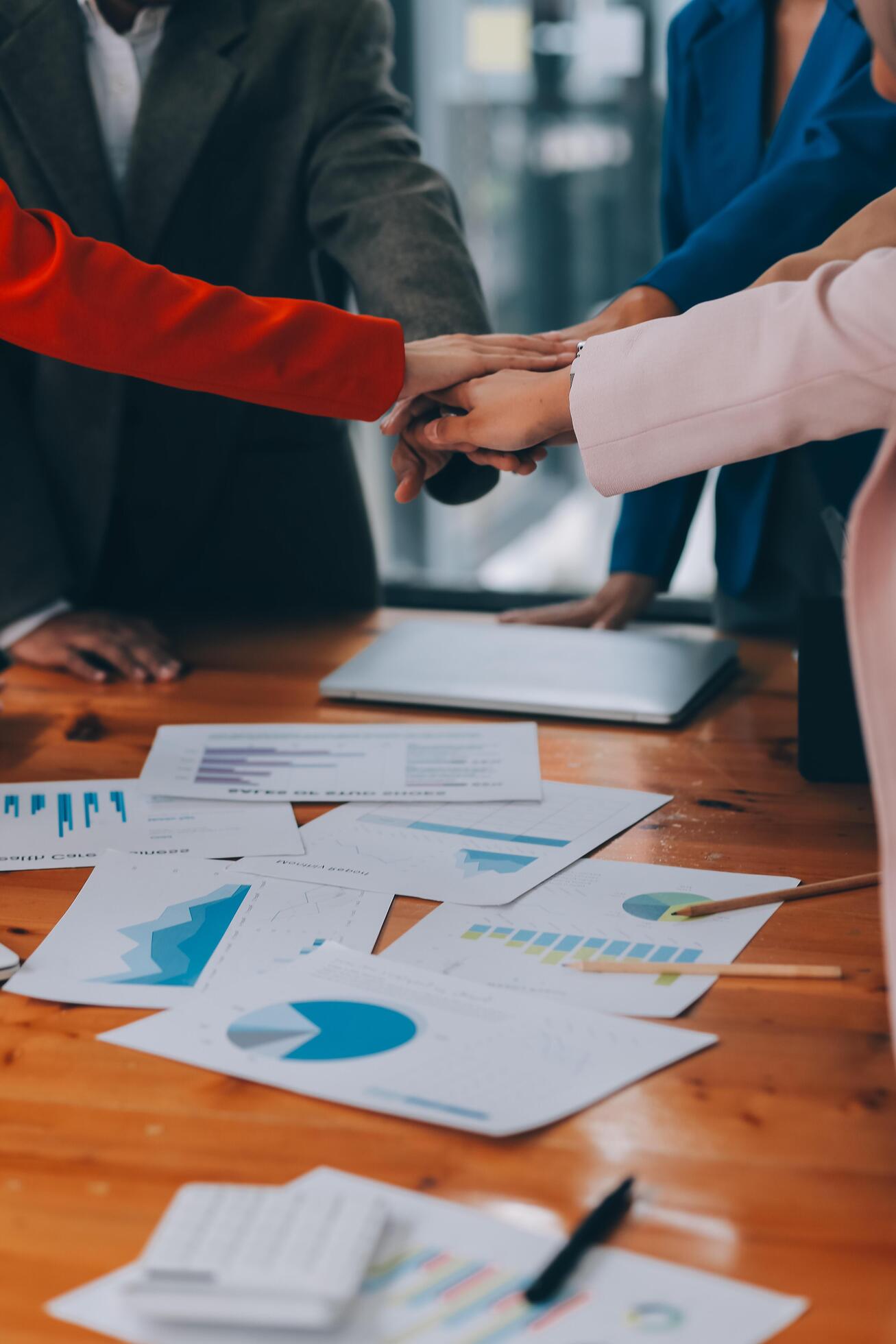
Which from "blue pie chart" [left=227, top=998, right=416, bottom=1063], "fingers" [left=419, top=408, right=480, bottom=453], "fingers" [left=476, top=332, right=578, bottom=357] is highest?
"fingers" [left=476, top=332, right=578, bottom=357]

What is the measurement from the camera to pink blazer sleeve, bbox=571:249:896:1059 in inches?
24.7

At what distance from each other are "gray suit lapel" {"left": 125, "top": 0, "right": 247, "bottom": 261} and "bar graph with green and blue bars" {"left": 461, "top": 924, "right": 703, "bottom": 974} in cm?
100

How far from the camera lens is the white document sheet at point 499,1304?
20.1 inches

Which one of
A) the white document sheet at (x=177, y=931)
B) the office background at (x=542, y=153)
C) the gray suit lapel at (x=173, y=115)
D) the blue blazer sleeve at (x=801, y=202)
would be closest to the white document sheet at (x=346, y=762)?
the white document sheet at (x=177, y=931)

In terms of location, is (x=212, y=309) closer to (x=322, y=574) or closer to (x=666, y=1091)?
(x=322, y=574)

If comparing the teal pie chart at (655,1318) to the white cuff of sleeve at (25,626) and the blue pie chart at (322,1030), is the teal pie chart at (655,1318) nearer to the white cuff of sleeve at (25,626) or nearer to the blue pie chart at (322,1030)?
the blue pie chart at (322,1030)

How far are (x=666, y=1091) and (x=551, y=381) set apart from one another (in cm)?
71

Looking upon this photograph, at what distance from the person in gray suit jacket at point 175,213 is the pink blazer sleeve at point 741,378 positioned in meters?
0.48

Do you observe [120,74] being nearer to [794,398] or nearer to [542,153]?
[794,398]

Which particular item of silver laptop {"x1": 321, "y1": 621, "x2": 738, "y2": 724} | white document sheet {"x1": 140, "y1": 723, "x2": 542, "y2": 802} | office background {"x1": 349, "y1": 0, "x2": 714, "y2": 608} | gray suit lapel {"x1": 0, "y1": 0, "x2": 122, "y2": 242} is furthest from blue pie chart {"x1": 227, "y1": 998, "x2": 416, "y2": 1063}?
office background {"x1": 349, "y1": 0, "x2": 714, "y2": 608}

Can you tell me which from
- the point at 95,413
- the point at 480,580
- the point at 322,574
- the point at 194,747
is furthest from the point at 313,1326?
the point at 480,580

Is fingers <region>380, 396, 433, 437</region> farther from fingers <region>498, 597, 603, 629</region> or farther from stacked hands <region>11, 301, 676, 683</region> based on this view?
fingers <region>498, 597, 603, 629</region>

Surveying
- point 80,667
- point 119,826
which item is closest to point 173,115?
point 80,667

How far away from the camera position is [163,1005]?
2.53 ft
